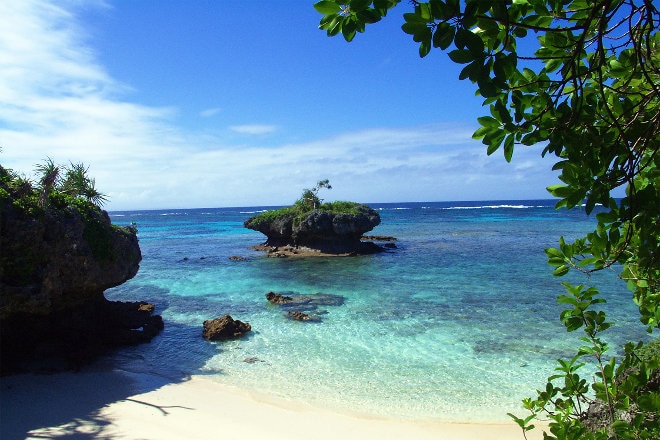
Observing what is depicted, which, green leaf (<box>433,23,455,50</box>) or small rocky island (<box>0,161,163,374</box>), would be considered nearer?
green leaf (<box>433,23,455,50</box>)

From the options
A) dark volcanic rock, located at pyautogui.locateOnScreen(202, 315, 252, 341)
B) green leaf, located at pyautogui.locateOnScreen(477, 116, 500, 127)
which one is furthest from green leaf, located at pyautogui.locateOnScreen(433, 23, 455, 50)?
dark volcanic rock, located at pyautogui.locateOnScreen(202, 315, 252, 341)

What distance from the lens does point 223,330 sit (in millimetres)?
12828

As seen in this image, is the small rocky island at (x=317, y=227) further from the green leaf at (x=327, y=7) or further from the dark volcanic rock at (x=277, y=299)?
the green leaf at (x=327, y=7)

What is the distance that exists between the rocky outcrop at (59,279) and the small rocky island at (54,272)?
0.06 ft

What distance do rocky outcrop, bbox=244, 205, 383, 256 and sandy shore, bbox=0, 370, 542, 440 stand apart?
23178 mm

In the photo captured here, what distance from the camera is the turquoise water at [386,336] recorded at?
9.22 metres

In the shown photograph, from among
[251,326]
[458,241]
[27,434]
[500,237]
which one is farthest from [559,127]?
[500,237]

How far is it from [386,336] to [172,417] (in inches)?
268

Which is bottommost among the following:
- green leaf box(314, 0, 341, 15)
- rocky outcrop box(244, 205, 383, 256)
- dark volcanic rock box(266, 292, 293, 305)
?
dark volcanic rock box(266, 292, 293, 305)

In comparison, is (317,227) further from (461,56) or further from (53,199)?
(461,56)

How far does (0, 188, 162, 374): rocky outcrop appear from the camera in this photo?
9242mm

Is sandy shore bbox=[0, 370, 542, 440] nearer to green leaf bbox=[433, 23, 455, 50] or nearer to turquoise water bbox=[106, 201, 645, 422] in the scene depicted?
turquoise water bbox=[106, 201, 645, 422]

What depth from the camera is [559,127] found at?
6.69 feet

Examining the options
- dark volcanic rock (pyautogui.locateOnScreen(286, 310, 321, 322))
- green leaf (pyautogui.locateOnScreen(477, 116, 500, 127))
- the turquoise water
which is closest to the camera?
green leaf (pyautogui.locateOnScreen(477, 116, 500, 127))
